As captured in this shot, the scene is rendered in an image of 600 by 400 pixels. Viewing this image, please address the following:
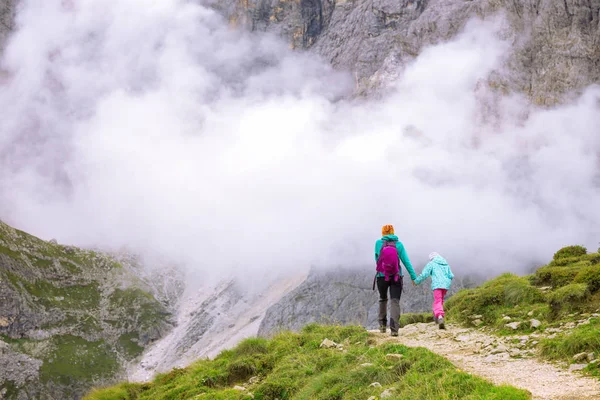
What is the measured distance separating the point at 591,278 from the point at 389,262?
6.10 meters

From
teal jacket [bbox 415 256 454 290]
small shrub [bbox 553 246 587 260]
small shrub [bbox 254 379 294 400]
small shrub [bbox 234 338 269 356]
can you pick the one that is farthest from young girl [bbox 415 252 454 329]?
small shrub [bbox 553 246 587 260]

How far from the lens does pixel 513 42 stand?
191750 millimetres

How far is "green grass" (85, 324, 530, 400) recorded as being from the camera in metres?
9.11

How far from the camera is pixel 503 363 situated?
11195 millimetres

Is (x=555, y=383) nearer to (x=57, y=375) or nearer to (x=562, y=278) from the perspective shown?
(x=562, y=278)

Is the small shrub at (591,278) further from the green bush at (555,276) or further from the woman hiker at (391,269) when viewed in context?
the woman hiker at (391,269)

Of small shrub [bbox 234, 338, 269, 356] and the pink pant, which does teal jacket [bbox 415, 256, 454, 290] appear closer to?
the pink pant

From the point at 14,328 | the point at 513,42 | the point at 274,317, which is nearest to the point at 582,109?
the point at 513,42

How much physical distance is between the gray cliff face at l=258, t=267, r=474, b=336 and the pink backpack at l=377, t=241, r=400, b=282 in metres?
140

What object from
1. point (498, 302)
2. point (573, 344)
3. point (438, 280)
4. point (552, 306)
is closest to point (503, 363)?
point (573, 344)

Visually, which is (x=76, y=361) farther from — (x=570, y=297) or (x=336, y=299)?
(x=570, y=297)

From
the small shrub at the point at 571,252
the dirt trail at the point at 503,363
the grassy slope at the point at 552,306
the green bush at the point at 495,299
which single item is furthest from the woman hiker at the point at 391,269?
the small shrub at the point at 571,252

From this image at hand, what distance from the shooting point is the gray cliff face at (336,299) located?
6122 inches

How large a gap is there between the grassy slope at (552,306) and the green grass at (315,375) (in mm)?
2877
